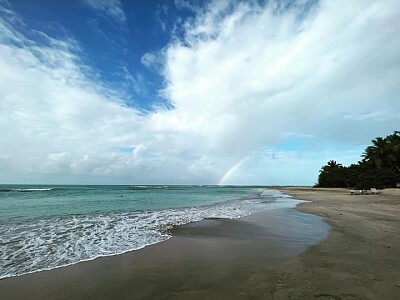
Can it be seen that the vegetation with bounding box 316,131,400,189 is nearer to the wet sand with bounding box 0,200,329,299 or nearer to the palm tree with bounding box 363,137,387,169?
the palm tree with bounding box 363,137,387,169

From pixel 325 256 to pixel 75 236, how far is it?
31.4 feet

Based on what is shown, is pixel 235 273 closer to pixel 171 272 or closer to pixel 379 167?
pixel 171 272

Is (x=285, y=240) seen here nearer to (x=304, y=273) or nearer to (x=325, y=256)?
(x=325, y=256)

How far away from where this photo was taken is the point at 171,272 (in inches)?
255

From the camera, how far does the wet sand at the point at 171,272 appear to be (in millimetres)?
5273

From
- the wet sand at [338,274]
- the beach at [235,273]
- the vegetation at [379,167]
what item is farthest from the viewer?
the vegetation at [379,167]

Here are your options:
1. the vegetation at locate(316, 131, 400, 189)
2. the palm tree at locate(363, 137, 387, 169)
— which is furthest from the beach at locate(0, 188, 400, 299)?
the palm tree at locate(363, 137, 387, 169)

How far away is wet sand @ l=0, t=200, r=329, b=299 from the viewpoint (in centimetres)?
527

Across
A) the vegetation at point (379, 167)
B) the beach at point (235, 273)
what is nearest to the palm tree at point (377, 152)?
the vegetation at point (379, 167)

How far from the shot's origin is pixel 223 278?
5992mm

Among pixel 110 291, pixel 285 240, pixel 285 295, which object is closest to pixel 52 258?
pixel 110 291

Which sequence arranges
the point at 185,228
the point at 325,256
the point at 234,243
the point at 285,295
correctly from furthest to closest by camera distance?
the point at 185,228 → the point at 234,243 → the point at 325,256 → the point at 285,295

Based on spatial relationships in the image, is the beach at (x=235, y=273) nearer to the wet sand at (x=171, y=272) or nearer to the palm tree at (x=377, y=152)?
the wet sand at (x=171, y=272)

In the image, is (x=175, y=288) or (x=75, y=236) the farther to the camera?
(x=75, y=236)
